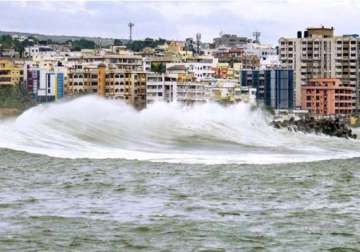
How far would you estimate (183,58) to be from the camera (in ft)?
529

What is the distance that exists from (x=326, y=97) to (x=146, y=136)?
94.6 m

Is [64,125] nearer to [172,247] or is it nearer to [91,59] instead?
[172,247]

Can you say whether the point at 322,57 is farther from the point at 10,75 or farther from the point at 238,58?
the point at 10,75

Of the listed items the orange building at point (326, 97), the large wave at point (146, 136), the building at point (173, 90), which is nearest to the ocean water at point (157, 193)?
the large wave at point (146, 136)

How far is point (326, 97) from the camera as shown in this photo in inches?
5738

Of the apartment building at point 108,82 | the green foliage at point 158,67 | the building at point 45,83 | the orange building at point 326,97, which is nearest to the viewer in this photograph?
the apartment building at point 108,82

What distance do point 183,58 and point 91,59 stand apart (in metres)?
30.8

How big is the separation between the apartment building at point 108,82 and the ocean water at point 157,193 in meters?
65.2

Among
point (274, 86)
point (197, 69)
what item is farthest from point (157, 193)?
point (197, 69)

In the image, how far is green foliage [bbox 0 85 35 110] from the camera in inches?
4471

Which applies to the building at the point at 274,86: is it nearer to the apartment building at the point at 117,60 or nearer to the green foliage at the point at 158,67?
the green foliage at the point at 158,67

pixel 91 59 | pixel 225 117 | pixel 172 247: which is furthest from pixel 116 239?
pixel 91 59

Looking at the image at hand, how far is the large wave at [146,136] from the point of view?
42.8 metres

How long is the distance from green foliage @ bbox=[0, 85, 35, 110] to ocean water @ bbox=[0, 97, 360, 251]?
5983 centimetres
